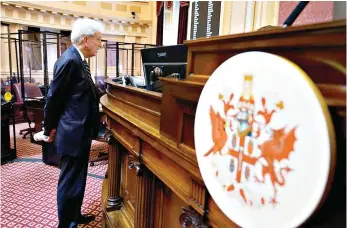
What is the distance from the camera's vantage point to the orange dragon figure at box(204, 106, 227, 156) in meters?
0.66

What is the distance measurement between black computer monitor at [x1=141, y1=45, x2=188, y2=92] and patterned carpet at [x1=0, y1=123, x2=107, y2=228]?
4.74 ft

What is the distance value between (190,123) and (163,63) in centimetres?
66

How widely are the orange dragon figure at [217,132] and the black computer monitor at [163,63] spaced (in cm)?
57

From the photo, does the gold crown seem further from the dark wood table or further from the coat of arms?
the dark wood table

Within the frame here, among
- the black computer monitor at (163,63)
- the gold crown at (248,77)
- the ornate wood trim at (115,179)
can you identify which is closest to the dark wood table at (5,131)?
the ornate wood trim at (115,179)

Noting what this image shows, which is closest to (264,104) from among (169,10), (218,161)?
(218,161)

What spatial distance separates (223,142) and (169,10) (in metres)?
8.80

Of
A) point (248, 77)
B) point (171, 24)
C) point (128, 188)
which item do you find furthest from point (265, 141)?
point (171, 24)

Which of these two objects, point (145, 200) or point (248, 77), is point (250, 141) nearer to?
point (248, 77)

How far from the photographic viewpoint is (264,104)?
21.8 inches

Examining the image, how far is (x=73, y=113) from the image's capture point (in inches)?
76.0

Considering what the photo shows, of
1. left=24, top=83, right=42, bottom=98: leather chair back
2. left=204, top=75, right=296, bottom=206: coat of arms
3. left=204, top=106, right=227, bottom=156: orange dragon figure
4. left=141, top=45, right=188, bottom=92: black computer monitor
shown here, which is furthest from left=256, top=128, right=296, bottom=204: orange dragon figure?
left=24, top=83, right=42, bottom=98: leather chair back

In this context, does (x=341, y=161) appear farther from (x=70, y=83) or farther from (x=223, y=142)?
(x=70, y=83)

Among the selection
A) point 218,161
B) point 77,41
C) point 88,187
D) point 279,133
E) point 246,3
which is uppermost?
point 246,3
